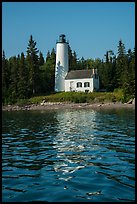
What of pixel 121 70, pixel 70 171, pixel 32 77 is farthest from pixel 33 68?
pixel 70 171

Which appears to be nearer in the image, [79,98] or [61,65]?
[79,98]

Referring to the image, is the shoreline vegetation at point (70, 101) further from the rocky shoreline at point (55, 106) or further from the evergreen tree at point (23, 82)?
the evergreen tree at point (23, 82)

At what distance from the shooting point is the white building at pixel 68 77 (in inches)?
2980

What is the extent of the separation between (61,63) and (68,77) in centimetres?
407

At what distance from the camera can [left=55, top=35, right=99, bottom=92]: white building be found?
75.7m

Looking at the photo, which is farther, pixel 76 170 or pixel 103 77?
pixel 103 77

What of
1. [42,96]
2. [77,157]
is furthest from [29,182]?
[42,96]

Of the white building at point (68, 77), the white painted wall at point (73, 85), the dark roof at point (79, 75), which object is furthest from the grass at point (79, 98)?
the dark roof at point (79, 75)

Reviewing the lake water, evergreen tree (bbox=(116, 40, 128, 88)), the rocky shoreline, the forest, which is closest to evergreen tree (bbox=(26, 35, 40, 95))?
the forest

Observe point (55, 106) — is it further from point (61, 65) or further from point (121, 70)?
point (121, 70)

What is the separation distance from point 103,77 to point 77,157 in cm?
6604

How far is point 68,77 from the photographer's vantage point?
76.8 metres

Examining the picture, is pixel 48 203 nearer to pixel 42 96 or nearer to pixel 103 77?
pixel 42 96

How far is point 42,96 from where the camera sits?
73062 mm
